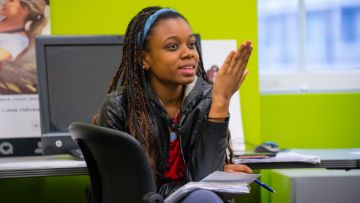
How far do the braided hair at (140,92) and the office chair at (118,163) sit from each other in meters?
0.28

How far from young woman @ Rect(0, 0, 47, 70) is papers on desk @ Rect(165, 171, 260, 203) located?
1.35m

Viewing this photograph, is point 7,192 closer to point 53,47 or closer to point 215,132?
point 53,47

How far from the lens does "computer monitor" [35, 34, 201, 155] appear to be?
1.44 m

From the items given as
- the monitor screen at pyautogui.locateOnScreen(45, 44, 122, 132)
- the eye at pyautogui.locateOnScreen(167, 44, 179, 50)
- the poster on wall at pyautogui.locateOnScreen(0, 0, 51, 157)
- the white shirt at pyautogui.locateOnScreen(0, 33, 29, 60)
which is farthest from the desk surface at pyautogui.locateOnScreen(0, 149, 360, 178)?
the white shirt at pyautogui.locateOnScreen(0, 33, 29, 60)

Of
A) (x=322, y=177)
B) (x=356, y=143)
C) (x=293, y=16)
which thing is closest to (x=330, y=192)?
(x=322, y=177)

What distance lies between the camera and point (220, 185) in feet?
3.23

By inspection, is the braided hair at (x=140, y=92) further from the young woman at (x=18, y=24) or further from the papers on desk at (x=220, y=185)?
the young woman at (x=18, y=24)

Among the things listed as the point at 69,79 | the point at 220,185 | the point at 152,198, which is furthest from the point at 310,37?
the point at 152,198

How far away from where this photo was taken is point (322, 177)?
5.34 ft

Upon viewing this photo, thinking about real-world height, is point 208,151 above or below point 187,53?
below

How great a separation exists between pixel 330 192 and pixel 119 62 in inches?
43.4

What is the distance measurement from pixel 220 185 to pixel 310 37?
5.87 feet

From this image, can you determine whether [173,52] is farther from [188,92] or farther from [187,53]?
[188,92]

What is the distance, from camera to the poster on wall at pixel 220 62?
188cm
